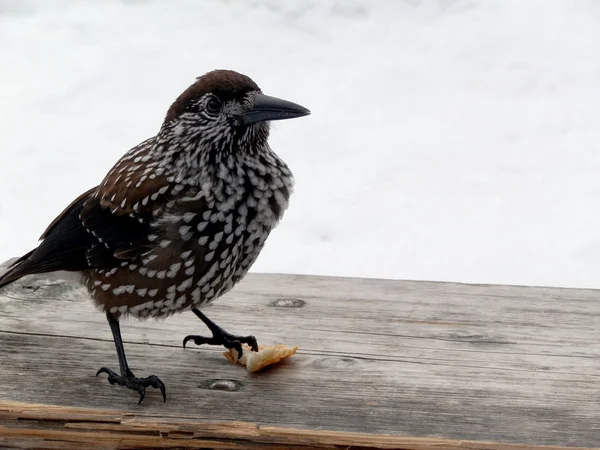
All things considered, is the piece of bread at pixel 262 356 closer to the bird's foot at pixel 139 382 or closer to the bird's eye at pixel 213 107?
the bird's foot at pixel 139 382

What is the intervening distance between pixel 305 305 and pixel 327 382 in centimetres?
73

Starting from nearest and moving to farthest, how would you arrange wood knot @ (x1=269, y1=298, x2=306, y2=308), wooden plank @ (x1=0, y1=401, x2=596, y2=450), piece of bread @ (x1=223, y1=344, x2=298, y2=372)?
wooden plank @ (x1=0, y1=401, x2=596, y2=450) → piece of bread @ (x1=223, y1=344, x2=298, y2=372) → wood knot @ (x1=269, y1=298, x2=306, y2=308)

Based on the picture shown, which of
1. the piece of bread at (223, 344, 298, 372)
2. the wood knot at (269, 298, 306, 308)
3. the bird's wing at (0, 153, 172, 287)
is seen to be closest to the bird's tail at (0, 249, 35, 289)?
the bird's wing at (0, 153, 172, 287)

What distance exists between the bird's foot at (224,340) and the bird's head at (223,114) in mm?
732

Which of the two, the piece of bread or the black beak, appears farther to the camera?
the piece of bread

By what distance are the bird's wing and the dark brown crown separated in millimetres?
333

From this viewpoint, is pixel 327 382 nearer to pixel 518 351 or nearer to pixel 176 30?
pixel 518 351

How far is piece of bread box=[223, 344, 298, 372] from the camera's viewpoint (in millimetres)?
3680

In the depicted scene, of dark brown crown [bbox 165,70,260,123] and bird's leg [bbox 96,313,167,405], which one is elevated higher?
dark brown crown [bbox 165,70,260,123]

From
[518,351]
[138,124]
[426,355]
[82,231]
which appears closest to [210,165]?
[82,231]

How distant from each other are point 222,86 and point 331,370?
1114 mm

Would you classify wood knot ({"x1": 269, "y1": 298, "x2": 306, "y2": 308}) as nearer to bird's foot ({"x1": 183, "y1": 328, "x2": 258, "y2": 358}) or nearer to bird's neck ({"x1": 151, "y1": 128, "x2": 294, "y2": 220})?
bird's foot ({"x1": 183, "y1": 328, "x2": 258, "y2": 358})

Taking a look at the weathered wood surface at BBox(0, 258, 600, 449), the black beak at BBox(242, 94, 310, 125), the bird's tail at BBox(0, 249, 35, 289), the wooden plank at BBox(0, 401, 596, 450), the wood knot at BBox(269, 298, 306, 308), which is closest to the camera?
the wooden plank at BBox(0, 401, 596, 450)

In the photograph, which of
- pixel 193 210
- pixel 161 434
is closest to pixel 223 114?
pixel 193 210
